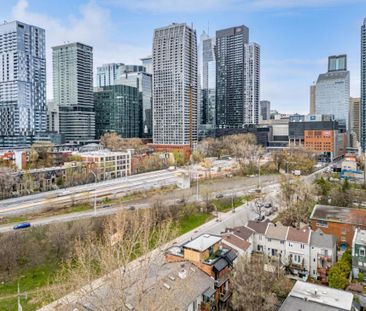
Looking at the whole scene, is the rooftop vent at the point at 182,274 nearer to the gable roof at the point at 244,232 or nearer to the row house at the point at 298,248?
the gable roof at the point at 244,232

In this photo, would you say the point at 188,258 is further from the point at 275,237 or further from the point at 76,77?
the point at 76,77

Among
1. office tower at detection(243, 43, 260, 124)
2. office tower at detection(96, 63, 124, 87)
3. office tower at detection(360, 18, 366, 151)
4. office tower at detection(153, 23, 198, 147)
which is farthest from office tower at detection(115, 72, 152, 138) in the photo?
office tower at detection(360, 18, 366, 151)

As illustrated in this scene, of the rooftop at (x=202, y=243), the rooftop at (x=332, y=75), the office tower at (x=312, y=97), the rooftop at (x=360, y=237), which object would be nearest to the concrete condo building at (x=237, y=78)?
the rooftop at (x=332, y=75)

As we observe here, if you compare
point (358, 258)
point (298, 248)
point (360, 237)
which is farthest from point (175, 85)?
point (358, 258)

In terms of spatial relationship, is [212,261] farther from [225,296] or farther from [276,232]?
[276,232]

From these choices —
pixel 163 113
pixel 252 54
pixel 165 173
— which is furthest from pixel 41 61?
pixel 252 54
